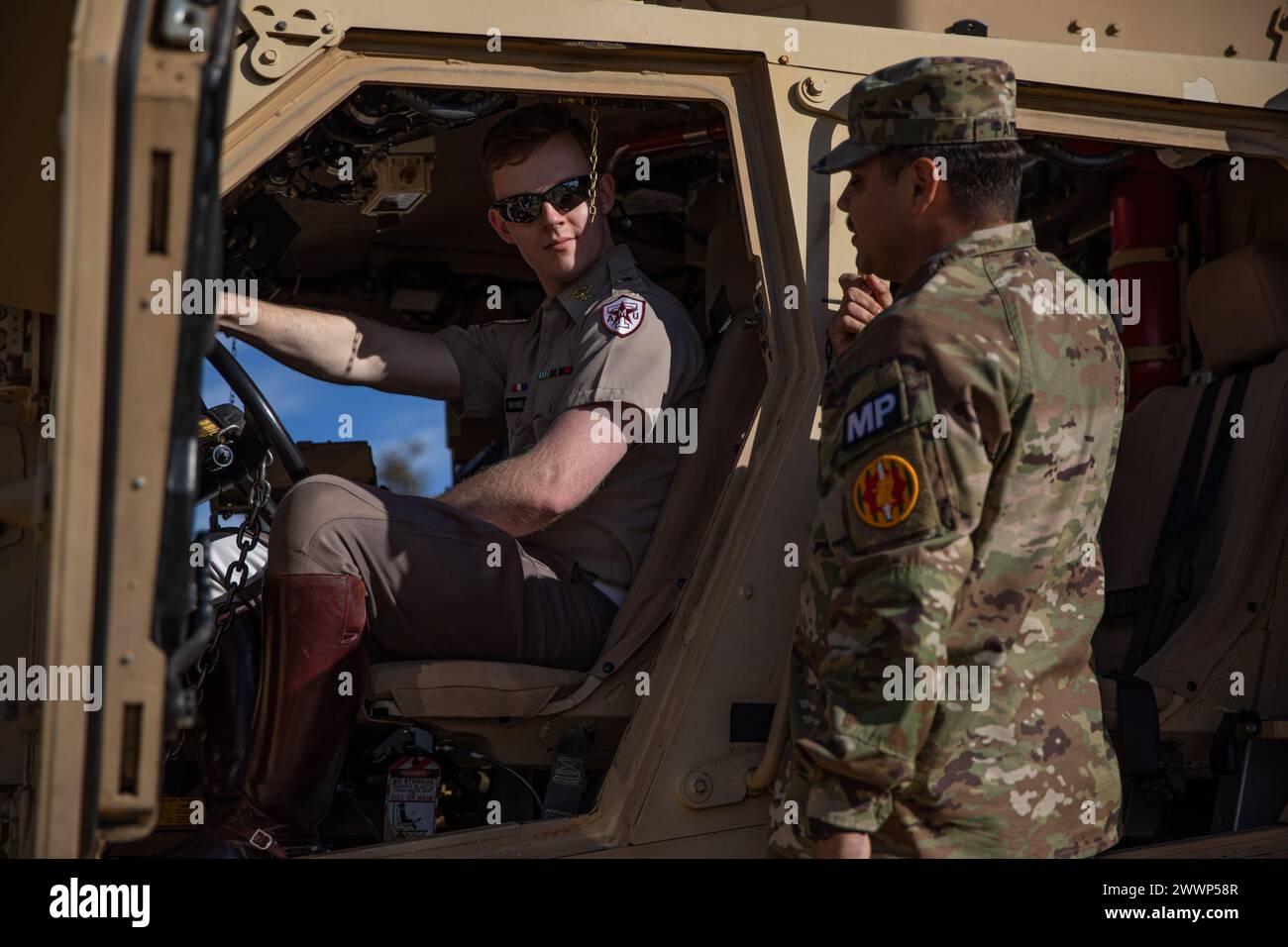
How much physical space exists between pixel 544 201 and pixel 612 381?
0.42 meters

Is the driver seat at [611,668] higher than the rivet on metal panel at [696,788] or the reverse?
higher

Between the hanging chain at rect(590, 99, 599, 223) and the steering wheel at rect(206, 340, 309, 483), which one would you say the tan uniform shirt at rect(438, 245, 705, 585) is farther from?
the steering wheel at rect(206, 340, 309, 483)

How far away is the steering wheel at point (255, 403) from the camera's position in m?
2.82

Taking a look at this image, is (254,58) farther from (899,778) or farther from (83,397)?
(899,778)

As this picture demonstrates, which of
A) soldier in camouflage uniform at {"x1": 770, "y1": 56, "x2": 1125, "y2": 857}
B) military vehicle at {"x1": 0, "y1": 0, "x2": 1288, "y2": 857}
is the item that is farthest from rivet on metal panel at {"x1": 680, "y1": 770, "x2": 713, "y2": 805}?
soldier in camouflage uniform at {"x1": 770, "y1": 56, "x2": 1125, "y2": 857}

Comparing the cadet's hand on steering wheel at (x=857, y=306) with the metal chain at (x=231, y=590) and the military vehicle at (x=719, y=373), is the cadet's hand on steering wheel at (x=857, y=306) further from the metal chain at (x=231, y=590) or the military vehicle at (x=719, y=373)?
the metal chain at (x=231, y=590)

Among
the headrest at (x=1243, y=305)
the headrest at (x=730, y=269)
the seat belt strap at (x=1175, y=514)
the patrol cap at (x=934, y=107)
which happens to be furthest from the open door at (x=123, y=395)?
the headrest at (x=1243, y=305)

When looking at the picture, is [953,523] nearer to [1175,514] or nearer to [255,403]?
[1175,514]

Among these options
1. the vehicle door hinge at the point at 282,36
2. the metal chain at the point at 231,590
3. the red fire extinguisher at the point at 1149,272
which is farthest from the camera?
the red fire extinguisher at the point at 1149,272

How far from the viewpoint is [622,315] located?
8.63 ft

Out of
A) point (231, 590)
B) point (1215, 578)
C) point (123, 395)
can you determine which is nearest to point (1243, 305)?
point (1215, 578)

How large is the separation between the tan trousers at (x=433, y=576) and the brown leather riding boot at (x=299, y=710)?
0.06 metres

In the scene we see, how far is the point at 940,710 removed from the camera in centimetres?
194

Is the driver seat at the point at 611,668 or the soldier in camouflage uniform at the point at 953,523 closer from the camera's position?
the soldier in camouflage uniform at the point at 953,523
